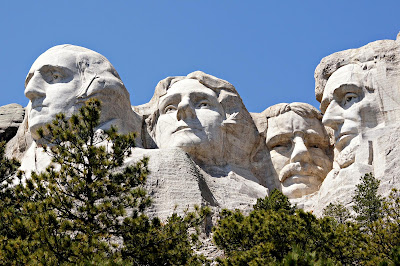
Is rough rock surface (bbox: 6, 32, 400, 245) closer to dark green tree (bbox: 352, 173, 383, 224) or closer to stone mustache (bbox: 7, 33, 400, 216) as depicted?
stone mustache (bbox: 7, 33, 400, 216)

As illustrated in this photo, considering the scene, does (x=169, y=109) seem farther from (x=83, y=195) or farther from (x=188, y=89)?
(x=83, y=195)

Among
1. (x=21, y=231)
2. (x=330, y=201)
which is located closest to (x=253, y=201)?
(x=330, y=201)

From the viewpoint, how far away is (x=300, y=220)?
2539 centimetres

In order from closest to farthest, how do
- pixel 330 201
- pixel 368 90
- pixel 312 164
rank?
pixel 330 201 < pixel 368 90 < pixel 312 164

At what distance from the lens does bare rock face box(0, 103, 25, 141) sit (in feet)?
125

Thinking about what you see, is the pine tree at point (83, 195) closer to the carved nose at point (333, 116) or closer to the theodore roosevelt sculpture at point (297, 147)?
the carved nose at point (333, 116)

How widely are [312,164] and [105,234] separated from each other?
14.5 metres

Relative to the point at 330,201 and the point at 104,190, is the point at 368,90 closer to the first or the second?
the point at 330,201

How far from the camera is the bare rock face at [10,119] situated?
38.1 m

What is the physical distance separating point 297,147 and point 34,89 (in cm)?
867

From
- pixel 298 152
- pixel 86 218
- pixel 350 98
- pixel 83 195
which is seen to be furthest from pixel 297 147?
pixel 86 218

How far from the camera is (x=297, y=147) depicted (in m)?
37.6

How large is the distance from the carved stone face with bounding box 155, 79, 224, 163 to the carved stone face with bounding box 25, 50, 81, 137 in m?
3.46

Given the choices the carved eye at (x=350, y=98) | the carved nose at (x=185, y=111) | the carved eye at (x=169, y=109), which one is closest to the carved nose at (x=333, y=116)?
the carved eye at (x=350, y=98)
